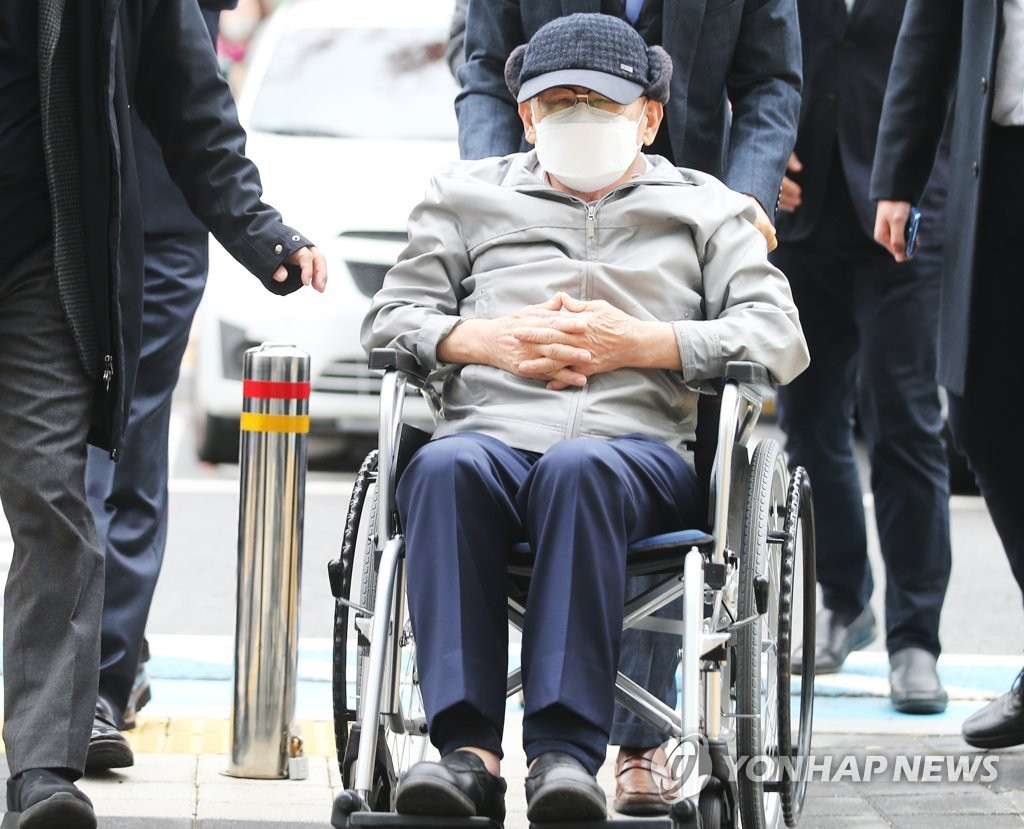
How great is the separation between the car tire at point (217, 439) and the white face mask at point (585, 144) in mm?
5570

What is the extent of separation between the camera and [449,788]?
11.3 ft

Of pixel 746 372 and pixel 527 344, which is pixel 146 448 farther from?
pixel 746 372

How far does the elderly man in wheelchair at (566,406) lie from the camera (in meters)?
3.59

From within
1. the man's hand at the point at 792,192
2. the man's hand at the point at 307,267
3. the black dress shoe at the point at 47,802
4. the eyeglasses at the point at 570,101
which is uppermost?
the eyeglasses at the point at 570,101

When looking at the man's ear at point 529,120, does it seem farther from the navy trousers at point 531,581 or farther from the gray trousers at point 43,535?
the gray trousers at point 43,535

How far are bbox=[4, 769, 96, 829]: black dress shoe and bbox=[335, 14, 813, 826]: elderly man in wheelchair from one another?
1.89 feet

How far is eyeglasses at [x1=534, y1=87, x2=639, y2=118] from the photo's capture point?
4.16 meters

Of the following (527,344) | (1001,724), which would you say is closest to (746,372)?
(527,344)

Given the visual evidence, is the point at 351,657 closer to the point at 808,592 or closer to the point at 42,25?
the point at 808,592

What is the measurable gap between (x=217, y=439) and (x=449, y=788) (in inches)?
256

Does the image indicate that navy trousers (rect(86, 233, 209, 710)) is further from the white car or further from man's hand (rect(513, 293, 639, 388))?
the white car

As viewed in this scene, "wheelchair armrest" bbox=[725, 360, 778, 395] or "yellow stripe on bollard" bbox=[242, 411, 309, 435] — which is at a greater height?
"wheelchair armrest" bbox=[725, 360, 778, 395]

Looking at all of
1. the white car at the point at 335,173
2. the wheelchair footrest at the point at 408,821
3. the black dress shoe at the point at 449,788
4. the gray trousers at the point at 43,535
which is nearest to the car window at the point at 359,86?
the white car at the point at 335,173

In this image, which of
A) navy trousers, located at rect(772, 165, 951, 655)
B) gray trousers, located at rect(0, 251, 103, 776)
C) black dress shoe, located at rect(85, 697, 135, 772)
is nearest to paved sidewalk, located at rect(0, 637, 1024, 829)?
black dress shoe, located at rect(85, 697, 135, 772)
